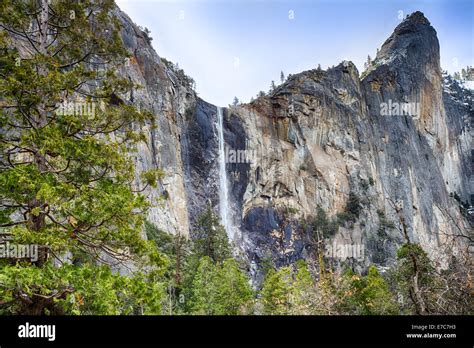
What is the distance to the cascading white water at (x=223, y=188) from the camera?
56469mm

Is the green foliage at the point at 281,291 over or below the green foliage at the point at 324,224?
below

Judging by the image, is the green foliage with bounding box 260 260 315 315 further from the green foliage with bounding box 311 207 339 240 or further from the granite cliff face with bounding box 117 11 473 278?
the green foliage with bounding box 311 207 339 240

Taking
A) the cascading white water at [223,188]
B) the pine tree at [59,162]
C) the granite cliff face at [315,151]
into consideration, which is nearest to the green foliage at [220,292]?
the granite cliff face at [315,151]

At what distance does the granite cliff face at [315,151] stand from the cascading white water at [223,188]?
0.75 metres

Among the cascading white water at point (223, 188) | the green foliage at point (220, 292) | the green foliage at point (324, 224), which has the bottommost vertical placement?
the green foliage at point (220, 292)

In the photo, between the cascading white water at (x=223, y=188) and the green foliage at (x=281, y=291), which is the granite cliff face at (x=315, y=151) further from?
the green foliage at (x=281, y=291)

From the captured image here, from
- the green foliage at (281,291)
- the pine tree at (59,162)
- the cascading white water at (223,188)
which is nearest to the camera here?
the pine tree at (59,162)

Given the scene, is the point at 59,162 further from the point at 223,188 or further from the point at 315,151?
the point at 315,151

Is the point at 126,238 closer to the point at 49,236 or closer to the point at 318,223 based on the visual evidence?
the point at 49,236

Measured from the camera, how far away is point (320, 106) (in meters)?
69.8

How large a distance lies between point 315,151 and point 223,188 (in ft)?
60.5
